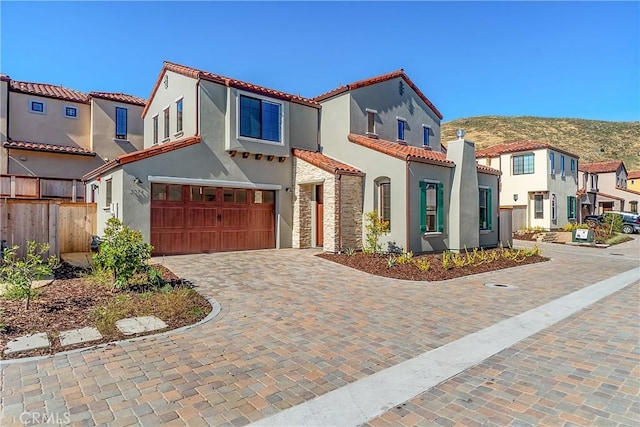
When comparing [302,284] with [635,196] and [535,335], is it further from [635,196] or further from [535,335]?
[635,196]

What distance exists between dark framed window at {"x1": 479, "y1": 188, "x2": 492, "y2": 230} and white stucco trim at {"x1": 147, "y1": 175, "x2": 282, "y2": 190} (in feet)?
33.9

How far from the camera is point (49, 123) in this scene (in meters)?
20.5

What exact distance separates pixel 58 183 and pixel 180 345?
19.2 m

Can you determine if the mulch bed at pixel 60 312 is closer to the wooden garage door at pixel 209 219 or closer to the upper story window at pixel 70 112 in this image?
the wooden garage door at pixel 209 219

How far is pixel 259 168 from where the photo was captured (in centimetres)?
1559

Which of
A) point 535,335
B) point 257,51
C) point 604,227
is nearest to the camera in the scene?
point 535,335

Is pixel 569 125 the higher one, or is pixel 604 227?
pixel 569 125

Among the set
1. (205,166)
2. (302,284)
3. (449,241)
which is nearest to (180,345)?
(302,284)

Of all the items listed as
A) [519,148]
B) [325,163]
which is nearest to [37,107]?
[325,163]

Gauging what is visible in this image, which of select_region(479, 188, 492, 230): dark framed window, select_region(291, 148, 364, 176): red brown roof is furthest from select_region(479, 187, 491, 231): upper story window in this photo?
select_region(291, 148, 364, 176): red brown roof

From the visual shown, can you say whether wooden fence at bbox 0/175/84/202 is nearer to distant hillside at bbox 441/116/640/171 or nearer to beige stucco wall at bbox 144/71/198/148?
beige stucco wall at bbox 144/71/198/148

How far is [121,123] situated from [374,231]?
692 inches

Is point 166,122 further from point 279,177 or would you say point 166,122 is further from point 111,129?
point 111,129

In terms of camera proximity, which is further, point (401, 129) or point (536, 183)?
point (536, 183)
